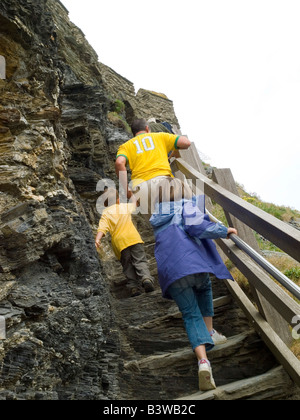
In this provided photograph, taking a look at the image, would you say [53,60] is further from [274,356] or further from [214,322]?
[274,356]

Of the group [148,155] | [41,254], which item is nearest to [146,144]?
[148,155]

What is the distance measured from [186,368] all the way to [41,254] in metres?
1.69

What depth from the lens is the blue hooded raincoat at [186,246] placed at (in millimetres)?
3135

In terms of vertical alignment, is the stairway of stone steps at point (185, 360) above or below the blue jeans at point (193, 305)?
below

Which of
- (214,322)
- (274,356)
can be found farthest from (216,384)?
(214,322)

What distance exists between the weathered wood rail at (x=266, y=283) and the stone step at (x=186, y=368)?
144 millimetres

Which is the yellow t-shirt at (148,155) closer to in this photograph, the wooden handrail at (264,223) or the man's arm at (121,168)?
the man's arm at (121,168)

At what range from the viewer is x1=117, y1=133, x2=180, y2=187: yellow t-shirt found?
4.32 metres

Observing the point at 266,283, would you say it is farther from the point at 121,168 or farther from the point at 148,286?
the point at 121,168

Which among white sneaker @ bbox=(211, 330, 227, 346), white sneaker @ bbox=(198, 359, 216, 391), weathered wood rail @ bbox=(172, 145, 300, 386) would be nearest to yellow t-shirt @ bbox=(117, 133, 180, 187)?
weathered wood rail @ bbox=(172, 145, 300, 386)

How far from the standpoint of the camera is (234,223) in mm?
3877
